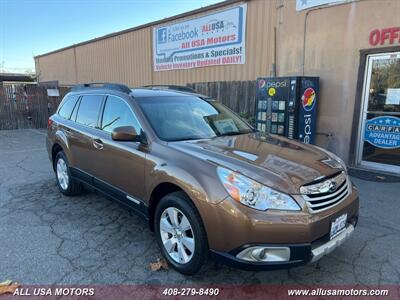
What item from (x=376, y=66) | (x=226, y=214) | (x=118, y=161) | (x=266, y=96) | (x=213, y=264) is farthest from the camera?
(x=266, y=96)

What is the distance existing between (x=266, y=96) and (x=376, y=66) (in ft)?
7.19

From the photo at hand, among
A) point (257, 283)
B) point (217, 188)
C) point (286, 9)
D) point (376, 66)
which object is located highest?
point (286, 9)

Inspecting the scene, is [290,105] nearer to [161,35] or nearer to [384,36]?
[384,36]

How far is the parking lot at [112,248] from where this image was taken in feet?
9.64

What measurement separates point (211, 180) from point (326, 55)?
548 cm

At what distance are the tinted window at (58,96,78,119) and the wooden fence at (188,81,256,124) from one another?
4.48m

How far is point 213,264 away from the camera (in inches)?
123

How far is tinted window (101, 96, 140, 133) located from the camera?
3.60 m

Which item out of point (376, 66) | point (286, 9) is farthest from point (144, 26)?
point (376, 66)

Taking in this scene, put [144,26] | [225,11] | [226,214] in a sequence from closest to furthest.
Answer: [226,214] → [225,11] → [144,26]

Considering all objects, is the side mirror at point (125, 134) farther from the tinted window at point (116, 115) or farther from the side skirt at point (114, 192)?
the side skirt at point (114, 192)

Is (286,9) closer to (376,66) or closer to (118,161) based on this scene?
(376,66)

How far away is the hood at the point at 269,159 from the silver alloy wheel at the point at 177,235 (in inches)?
23.6

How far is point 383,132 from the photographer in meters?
6.35
